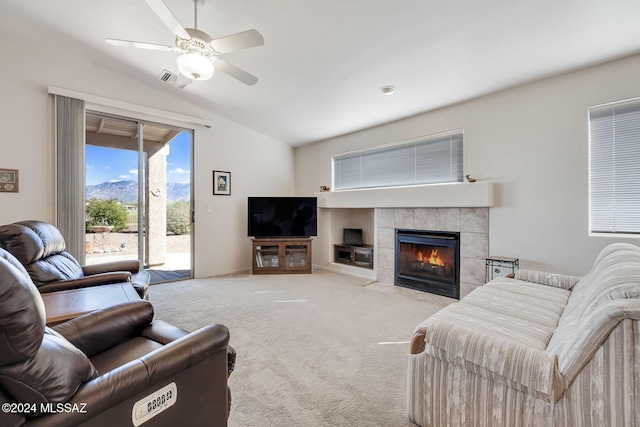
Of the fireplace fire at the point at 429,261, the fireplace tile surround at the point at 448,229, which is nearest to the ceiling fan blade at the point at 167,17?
the fireplace tile surround at the point at 448,229

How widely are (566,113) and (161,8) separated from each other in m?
3.63

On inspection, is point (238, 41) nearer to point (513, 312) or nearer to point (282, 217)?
point (513, 312)

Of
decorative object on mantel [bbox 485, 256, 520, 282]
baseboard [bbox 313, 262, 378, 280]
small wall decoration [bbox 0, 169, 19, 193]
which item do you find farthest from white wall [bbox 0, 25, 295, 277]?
decorative object on mantel [bbox 485, 256, 520, 282]

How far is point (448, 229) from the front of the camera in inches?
144

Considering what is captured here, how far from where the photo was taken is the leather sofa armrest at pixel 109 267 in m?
2.79

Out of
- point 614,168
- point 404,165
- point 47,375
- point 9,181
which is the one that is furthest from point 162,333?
point 614,168

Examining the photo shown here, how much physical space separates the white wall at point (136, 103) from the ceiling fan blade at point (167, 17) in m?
2.47

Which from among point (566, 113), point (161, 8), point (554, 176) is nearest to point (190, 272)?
point (161, 8)

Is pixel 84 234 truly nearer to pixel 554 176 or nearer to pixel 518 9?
pixel 518 9

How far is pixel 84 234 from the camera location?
363 centimetres

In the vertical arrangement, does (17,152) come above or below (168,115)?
below

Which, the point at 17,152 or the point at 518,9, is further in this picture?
the point at 17,152

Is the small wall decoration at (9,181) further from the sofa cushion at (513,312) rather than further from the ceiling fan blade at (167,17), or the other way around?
the sofa cushion at (513,312)

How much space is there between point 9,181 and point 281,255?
3567 millimetres
